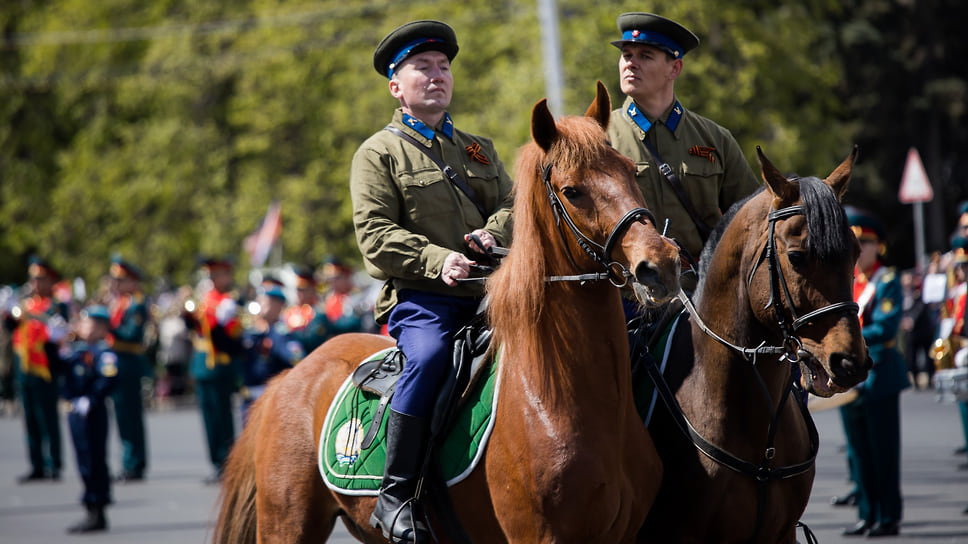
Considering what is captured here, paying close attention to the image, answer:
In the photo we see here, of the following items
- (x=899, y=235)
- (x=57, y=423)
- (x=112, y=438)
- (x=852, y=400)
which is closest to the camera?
(x=852, y=400)

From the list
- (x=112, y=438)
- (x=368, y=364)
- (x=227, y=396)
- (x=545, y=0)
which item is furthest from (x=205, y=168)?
(x=368, y=364)

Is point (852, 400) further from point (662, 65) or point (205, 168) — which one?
point (205, 168)

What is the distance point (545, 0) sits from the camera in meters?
18.5

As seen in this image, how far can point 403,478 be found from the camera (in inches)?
190

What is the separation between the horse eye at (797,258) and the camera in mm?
4379

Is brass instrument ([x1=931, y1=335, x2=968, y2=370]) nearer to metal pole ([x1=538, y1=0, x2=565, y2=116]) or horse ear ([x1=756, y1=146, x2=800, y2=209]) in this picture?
horse ear ([x1=756, y1=146, x2=800, y2=209])

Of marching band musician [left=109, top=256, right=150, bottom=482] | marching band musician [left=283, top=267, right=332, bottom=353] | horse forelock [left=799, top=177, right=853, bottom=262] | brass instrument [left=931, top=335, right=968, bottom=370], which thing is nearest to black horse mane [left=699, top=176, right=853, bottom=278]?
horse forelock [left=799, top=177, right=853, bottom=262]

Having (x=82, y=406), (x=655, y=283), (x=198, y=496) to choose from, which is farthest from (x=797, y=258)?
(x=198, y=496)

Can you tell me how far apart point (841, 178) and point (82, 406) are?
934 cm

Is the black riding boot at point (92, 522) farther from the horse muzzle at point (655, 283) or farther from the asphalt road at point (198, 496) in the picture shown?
the horse muzzle at point (655, 283)

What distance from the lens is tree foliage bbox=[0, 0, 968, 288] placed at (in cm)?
2778

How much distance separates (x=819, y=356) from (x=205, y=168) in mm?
30692

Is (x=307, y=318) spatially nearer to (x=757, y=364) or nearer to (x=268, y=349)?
(x=268, y=349)

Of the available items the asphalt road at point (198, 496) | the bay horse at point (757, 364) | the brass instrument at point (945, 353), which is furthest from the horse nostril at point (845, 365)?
the brass instrument at point (945, 353)
